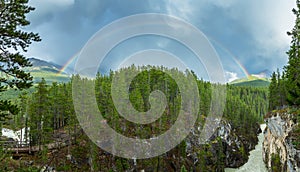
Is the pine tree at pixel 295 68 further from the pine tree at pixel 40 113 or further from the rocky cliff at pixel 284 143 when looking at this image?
the pine tree at pixel 40 113

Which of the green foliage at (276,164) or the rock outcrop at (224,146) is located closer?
the green foliage at (276,164)

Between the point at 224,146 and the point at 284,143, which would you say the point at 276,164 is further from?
the point at 224,146

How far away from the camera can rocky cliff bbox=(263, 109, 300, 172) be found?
43.1 metres

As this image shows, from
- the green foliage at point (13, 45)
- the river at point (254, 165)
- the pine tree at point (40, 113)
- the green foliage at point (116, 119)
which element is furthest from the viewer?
the river at point (254, 165)

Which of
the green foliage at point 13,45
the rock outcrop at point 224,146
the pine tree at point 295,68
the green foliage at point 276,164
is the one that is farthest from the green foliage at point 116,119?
the green foliage at point 13,45

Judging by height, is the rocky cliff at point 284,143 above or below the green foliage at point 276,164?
above

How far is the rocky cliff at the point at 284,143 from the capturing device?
141 feet

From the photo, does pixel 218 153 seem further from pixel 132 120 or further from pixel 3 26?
pixel 3 26

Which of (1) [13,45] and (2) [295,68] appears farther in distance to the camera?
(2) [295,68]

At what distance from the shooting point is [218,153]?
7531 cm

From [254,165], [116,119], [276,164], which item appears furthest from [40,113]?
[254,165]

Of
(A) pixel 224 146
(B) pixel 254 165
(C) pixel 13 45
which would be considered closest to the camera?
(C) pixel 13 45

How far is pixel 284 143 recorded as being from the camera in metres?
48.9

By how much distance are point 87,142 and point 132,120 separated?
13.3m
